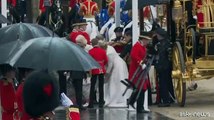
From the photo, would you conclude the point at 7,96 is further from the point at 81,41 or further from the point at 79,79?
the point at 79,79

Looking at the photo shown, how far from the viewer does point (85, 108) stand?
1608cm

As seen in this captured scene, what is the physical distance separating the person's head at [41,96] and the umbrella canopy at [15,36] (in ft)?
9.98

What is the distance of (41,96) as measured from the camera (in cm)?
572

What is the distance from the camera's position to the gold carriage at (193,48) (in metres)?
15.7

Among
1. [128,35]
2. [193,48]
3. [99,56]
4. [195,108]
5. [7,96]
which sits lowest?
[195,108]

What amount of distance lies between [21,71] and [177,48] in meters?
7.93

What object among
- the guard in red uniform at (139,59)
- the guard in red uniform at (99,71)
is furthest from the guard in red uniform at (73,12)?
the guard in red uniform at (139,59)

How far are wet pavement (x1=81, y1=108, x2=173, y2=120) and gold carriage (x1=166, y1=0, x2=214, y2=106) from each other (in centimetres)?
109

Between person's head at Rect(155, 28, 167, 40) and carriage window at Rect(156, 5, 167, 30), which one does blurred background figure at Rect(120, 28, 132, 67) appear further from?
carriage window at Rect(156, 5, 167, 30)

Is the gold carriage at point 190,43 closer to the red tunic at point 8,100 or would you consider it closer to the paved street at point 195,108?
the paved street at point 195,108

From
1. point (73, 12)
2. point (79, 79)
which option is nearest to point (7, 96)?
point (79, 79)

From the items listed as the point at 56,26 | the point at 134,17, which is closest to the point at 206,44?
the point at 134,17

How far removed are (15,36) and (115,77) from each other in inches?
281

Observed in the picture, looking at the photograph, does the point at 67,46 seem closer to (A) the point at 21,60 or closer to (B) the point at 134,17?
(A) the point at 21,60
